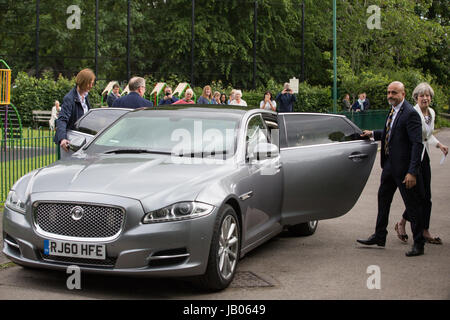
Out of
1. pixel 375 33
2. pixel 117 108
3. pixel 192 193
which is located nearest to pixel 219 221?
pixel 192 193

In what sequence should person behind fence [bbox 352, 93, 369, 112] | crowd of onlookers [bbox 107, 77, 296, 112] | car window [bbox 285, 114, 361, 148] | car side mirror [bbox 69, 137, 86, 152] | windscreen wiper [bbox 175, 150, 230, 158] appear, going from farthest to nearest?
1. person behind fence [bbox 352, 93, 369, 112]
2. crowd of onlookers [bbox 107, 77, 296, 112]
3. car window [bbox 285, 114, 361, 148]
4. car side mirror [bbox 69, 137, 86, 152]
5. windscreen wiper [bbox 175, 150, 230, 158]

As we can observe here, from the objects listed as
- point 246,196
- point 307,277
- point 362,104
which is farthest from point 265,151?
point 362,104

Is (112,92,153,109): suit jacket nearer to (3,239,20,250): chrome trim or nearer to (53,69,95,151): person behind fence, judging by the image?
(53,69,95,151): person behind fence

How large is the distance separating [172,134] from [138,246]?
1.72 m

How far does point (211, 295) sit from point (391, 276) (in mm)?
1796

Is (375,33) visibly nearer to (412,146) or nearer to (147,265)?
(412,146)

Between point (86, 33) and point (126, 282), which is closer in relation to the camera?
point (126, 282)

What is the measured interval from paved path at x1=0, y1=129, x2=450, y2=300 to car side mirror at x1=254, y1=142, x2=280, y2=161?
1045mm

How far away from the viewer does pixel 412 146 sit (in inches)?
307

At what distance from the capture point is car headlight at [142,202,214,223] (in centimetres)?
575

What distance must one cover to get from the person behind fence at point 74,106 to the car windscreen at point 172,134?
56.9 inches

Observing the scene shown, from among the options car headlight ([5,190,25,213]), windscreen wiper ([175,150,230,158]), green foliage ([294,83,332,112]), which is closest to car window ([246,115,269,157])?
windscreen wiper ([175,150,230,158])

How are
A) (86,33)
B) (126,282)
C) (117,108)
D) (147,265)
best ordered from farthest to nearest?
(86,33) < (117,108) < (126,282) < (147,265)
